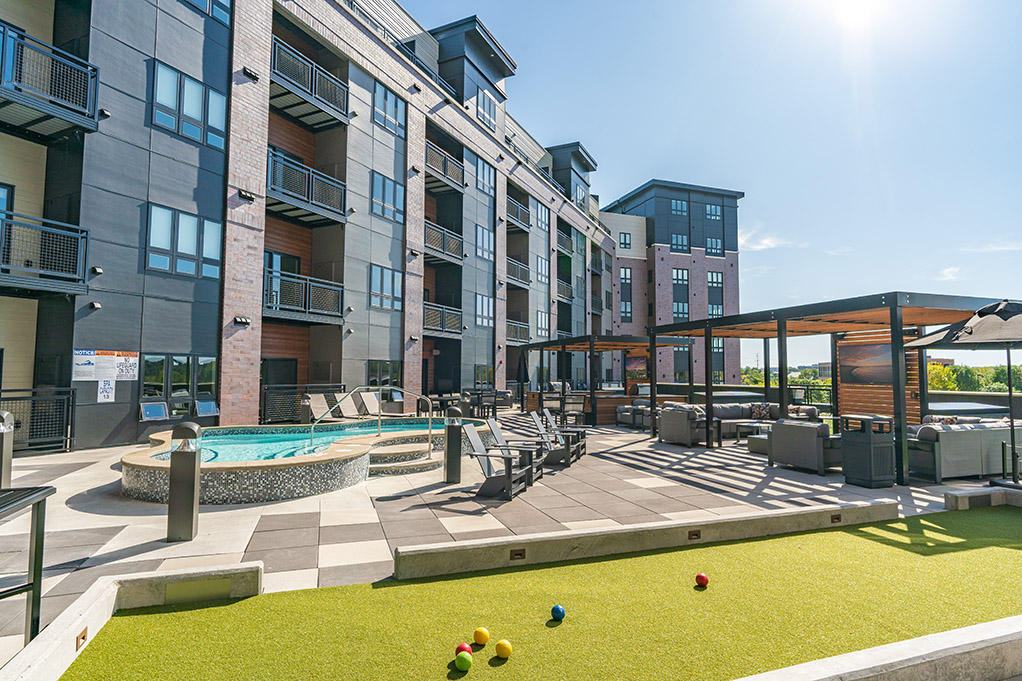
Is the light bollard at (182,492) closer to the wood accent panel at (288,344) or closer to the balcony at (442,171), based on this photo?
the wood accent panel at (288,344)

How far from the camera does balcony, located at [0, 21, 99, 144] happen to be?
11086 mm

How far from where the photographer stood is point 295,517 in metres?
6.48

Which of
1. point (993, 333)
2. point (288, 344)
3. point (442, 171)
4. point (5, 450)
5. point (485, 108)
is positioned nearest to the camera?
point (5, 450)

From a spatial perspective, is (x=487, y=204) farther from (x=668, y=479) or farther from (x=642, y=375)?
(x=668, y=479)

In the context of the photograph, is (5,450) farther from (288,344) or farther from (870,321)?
(870,321)

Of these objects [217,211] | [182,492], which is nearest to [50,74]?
[217,211]

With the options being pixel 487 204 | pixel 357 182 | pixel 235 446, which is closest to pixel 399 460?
→ pixel 235 446

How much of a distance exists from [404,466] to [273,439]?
4732 mm

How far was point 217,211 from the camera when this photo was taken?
15.2m

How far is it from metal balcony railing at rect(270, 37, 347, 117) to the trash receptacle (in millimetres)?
18463

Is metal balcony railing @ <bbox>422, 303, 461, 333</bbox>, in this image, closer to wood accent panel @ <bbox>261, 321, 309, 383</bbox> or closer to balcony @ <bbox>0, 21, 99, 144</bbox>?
wood accent panel @ <bbox>261, 321, 309, 383</bbox>

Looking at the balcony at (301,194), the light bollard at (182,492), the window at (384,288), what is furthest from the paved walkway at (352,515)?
the window at (384,288)

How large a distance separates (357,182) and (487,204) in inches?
408

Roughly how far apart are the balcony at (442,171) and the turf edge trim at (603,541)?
22.0 meters
